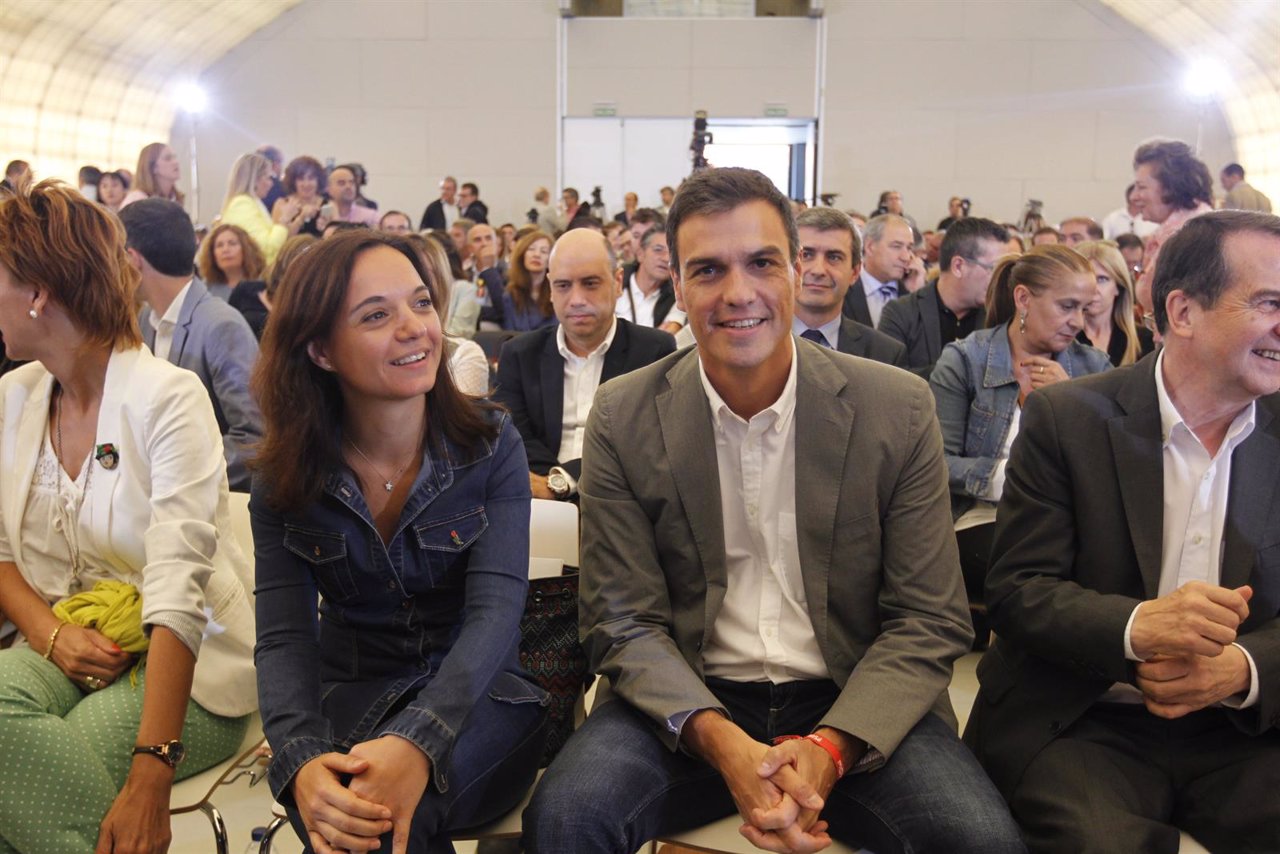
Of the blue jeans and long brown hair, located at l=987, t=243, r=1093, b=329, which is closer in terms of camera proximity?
the blue jeans

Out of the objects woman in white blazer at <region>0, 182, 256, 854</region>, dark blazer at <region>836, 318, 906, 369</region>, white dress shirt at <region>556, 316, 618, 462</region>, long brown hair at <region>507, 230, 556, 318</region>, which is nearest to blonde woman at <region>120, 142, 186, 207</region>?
long brown hair at <region>507, 230, 556, 318</region>

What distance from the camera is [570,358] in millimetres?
3895

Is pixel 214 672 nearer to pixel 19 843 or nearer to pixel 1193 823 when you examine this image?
pixel 19 843

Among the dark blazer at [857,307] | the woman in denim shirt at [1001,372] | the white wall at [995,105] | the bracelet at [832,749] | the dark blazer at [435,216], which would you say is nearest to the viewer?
the bracelet at [832,749]

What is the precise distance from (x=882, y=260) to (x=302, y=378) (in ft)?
14.3

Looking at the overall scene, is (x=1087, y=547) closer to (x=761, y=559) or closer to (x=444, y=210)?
(x=761, y=559)

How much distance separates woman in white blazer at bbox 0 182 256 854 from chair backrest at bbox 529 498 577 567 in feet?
2.06

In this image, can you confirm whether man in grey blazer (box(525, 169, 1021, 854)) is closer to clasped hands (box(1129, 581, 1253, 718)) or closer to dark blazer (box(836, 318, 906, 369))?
clasped hands (box(1129, 581, 1253, 718))

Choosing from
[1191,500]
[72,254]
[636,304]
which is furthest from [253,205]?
[1191,500]

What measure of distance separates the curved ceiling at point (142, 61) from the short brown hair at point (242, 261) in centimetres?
1071

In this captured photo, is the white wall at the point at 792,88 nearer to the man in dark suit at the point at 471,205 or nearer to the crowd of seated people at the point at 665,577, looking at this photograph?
the man in dark suit at the point at 471,205

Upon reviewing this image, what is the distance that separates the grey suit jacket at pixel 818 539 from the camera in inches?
77.7

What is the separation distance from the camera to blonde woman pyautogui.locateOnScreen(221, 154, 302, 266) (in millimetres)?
6066

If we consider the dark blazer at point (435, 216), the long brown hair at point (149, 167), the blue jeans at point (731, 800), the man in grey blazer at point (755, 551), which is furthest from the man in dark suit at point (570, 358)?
the dark blazer at point (435, 216)
